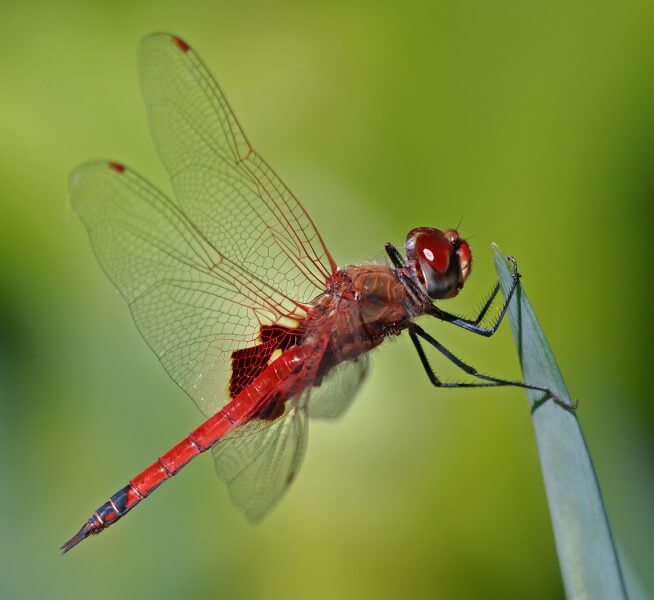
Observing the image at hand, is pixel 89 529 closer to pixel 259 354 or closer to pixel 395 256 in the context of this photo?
pixel 259 354

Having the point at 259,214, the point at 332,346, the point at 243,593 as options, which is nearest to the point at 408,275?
the point at 332,346

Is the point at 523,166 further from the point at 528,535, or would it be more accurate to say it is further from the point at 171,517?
the point at 171,517

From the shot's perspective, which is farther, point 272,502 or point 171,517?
point 171,517

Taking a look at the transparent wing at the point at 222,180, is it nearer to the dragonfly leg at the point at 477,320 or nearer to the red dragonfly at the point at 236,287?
the red dragonfly at the point at 236,287

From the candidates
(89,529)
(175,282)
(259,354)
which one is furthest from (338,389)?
(89,529)

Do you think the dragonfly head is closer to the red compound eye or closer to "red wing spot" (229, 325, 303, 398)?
the red compound eye

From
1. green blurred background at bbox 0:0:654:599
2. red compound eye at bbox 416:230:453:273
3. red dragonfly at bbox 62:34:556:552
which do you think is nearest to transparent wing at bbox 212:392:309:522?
red dragonfly at bbox 62:34:556:552
